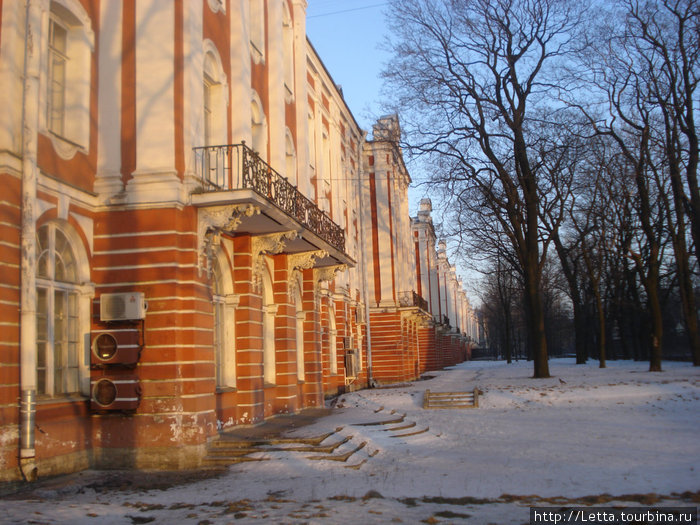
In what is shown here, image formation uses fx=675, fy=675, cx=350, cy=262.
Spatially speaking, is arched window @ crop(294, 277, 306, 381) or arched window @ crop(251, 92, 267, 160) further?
arched window @ crop(294, 277, 306, 381)

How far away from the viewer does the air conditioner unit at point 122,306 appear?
38.3 feet

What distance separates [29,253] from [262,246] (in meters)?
6.24

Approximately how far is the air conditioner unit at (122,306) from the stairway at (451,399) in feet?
43.4

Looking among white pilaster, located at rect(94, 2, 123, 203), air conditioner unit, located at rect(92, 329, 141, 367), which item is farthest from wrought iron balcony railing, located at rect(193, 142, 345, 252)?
air conditioner unit, located at rect(92, 329, 141, 367)

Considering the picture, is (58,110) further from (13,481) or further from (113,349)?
(13,481)

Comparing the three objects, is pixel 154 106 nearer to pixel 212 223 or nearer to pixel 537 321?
pixel 212 223

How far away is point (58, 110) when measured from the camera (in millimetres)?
11922

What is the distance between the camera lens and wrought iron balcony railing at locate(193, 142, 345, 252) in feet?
43.2

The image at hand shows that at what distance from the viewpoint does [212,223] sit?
12773 mm

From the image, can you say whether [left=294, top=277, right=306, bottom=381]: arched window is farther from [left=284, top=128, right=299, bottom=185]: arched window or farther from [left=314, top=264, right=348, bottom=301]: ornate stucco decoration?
[left=284, top=128, right=299, bottom=185]: arched window

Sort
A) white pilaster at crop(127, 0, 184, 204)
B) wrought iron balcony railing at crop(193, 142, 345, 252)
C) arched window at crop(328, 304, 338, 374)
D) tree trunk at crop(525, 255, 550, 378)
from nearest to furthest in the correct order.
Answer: white pilaster at crop(127, 0, 184, 204) < wrought iron balcony railing at crop(193, 142, 345, 252) < arched window at crop(328, 304, 338, 374) < tree trunk at crop(525, 255, 550, 378)

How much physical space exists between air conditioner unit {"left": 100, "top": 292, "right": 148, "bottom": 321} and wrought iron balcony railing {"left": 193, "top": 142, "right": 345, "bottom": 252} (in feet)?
7.98

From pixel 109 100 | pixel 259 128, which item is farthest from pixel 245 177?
pixel 259 128

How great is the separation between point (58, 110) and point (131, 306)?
371 centimetres
